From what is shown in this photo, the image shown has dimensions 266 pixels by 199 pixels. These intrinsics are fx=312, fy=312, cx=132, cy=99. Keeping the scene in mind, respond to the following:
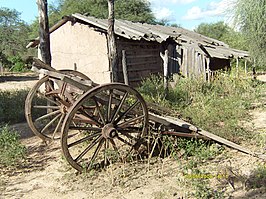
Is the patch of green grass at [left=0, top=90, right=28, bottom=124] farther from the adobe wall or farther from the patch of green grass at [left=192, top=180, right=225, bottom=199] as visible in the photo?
the patch of green grass at [left=192, top=180, right=225, bottom=199]

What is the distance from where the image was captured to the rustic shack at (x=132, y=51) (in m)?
14.1

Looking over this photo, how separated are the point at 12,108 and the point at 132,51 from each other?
21.9 feet

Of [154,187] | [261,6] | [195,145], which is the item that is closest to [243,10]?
[261,6]

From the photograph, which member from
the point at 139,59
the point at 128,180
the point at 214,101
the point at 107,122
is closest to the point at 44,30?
the point at 107,122

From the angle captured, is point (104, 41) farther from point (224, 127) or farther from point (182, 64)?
point (224, 127)

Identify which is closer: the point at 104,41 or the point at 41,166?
the point at 41,166

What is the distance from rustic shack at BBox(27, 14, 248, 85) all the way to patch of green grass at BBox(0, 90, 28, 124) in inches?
177

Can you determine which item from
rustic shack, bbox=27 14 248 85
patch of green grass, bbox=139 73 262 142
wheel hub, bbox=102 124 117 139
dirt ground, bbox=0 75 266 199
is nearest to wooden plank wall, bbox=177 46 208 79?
rustic shack, bbox=27 14 248 85

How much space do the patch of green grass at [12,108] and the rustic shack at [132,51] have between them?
14.8 ft

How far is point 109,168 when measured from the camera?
505 centimetres

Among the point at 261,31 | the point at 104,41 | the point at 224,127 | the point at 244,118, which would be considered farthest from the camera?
the point at 104,41

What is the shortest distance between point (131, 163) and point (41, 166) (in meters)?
1.66

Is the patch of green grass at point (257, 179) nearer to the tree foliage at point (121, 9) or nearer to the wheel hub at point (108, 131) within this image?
the wheel hub at point (108, 131)

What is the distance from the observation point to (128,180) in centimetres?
473
